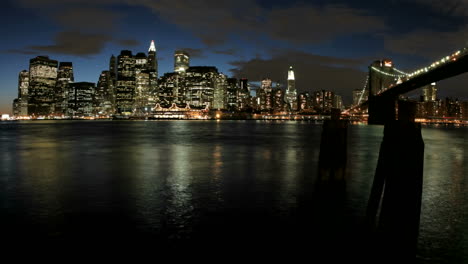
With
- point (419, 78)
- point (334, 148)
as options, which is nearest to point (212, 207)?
point (334, 148)

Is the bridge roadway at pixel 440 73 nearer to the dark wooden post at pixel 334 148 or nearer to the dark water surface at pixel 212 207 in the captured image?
the dark water surface at pixel 212 207

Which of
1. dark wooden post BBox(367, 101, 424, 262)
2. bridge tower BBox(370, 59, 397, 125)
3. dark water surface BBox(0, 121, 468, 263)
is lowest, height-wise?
dark water surface BBox(0, 121, 468, 263)

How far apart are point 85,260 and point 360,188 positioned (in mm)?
11035

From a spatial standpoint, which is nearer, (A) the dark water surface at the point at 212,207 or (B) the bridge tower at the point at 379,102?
(A) the dark water surface at the point at 212,207

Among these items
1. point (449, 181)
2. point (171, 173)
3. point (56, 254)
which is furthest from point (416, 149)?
point (171, 173)

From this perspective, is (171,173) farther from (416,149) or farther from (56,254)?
(416,149)

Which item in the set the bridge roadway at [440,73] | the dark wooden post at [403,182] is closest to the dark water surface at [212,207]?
the dark wooden post at [403,182]

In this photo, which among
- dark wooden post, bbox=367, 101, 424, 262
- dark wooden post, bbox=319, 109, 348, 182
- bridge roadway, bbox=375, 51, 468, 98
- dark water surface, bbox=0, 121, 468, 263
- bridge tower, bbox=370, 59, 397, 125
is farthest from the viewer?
bridge tower, bbox=370, 59, 397, 125

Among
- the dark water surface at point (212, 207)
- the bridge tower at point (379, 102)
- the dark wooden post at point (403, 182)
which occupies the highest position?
the bridge tower at point (379, 102)

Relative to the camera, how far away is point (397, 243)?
7.60m

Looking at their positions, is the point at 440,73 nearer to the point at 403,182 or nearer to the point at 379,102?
the point at 379,102

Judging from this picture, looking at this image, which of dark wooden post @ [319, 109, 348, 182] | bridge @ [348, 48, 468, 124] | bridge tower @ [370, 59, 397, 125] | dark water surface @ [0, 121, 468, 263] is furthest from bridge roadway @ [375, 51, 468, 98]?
dark wooden post @ [319, 109, 348, 182]

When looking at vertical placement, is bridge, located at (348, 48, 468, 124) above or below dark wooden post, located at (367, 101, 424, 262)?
above

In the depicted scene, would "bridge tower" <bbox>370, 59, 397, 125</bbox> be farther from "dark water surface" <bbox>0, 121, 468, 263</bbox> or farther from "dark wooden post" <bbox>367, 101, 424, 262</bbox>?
"dark wooden post" <bbox>367, 101, 424, 262</bbox>
